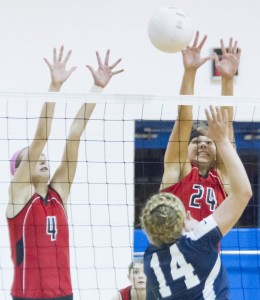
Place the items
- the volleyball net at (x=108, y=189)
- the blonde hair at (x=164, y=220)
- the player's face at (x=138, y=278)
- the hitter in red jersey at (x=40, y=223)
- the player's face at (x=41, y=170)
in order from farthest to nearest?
the volleyball net at (x=108, y=189)
the player's face at (x=138, y=278)
the player's face at (x=41, y=170)
the hitter in red jersey at (x=40, y=223)
the blonde hair at (x=164, y=220)

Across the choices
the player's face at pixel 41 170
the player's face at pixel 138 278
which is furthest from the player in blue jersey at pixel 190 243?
the player's face at pixel 138 278

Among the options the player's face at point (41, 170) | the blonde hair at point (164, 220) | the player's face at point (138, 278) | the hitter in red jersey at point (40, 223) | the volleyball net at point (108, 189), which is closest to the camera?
the blonde hair at point (164, 220)

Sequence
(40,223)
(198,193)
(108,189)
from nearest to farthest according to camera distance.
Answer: (198,193) → (40,223) → (108,189)

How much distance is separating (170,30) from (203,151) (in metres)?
0.70

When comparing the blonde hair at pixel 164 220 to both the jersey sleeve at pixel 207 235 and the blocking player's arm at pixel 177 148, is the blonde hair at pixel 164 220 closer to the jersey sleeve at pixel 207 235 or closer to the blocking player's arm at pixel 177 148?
the jersey sleeve at pixel 207 235

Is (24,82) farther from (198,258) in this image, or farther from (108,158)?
(198,258)

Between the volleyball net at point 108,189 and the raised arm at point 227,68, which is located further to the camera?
the volleyball net at point 108,189

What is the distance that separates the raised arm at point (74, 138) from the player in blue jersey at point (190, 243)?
1.72m

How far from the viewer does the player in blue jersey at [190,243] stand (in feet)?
11.5

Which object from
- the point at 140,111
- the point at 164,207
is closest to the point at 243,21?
the point at 140,111

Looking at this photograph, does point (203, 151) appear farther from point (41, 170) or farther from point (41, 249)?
point (41, 249)

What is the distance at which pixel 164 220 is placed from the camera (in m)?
3.48

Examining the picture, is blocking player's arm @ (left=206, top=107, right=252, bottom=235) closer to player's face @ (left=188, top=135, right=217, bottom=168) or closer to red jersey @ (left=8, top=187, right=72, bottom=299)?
player's face @ (left=188, top=135, right=217, bottom=168)

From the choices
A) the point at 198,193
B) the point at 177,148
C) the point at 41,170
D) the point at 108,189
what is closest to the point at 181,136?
the point at 177,148
